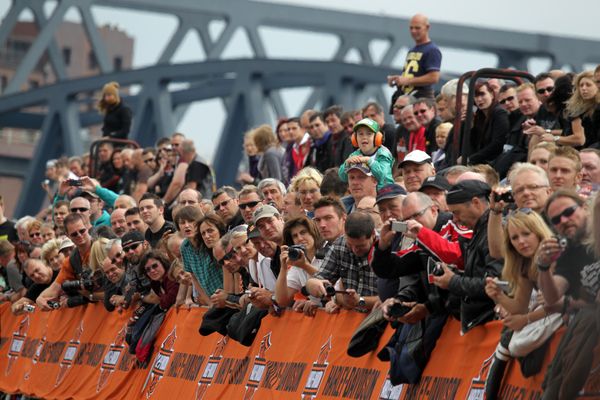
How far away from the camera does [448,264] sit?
10.4 metres

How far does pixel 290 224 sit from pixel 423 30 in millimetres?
5408

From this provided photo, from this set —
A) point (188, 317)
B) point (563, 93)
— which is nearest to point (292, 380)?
point (188, 317)

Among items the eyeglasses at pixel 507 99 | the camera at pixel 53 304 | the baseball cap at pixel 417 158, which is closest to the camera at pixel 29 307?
the camera at pixel 53 304

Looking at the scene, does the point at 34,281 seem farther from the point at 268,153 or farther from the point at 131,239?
the point at 131,239

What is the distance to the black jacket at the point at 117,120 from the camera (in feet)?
82.1

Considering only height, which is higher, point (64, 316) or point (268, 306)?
point (268, 306)

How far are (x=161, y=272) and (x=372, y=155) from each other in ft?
9.57

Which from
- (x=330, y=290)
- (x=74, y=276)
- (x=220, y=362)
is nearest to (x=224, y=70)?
(x=74, y=276)

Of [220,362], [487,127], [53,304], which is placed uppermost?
[487,127]

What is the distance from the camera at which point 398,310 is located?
1069 centimetres

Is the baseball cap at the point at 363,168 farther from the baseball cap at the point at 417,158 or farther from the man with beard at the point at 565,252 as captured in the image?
the man with beard at the point at 565,252

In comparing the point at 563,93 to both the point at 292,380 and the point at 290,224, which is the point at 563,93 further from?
the point at 292,380

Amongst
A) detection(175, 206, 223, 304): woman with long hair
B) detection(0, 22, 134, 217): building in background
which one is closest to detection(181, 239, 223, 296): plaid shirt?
detection(175, 206, 223, 304): woman with long hair

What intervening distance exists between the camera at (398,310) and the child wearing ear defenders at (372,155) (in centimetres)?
328
